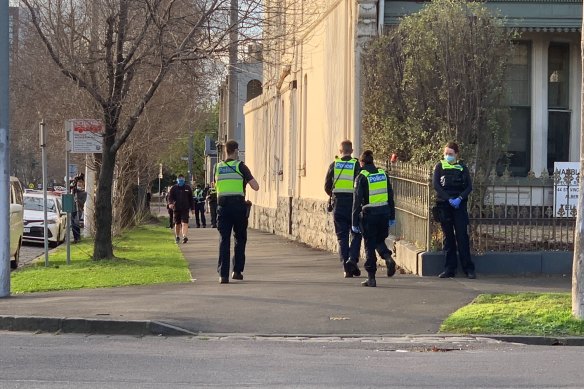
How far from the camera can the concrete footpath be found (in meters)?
10.5

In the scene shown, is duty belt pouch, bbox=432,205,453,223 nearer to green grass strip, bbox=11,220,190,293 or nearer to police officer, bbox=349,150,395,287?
police officer, bbox=349,150,395,287

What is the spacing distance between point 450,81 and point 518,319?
562 cm

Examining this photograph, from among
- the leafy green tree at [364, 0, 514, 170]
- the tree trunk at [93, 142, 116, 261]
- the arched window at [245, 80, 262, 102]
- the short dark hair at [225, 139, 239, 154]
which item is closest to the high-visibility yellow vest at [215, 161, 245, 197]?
the short dark hair at [225, 139, 239, 154]

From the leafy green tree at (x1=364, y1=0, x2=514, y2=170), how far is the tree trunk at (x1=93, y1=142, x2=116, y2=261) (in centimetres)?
515

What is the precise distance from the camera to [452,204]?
535 inches

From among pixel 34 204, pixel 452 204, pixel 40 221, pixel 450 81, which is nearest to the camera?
pixel 452 204

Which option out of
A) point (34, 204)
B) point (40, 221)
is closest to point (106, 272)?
point (40, 221)

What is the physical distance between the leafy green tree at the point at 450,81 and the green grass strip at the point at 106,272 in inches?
176

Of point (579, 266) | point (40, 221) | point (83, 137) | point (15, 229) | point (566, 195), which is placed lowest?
point (40, 221)

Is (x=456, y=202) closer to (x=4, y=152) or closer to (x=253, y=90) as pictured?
(x=4, y=152)

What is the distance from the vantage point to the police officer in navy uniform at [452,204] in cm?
1368

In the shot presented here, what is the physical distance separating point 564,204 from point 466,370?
6509 millimetres

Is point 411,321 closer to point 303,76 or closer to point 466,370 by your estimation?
point 466,370

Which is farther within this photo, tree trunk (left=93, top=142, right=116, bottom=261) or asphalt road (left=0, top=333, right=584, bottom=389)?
tree trunk (left=93, top=142, right=116, bottom=261)
